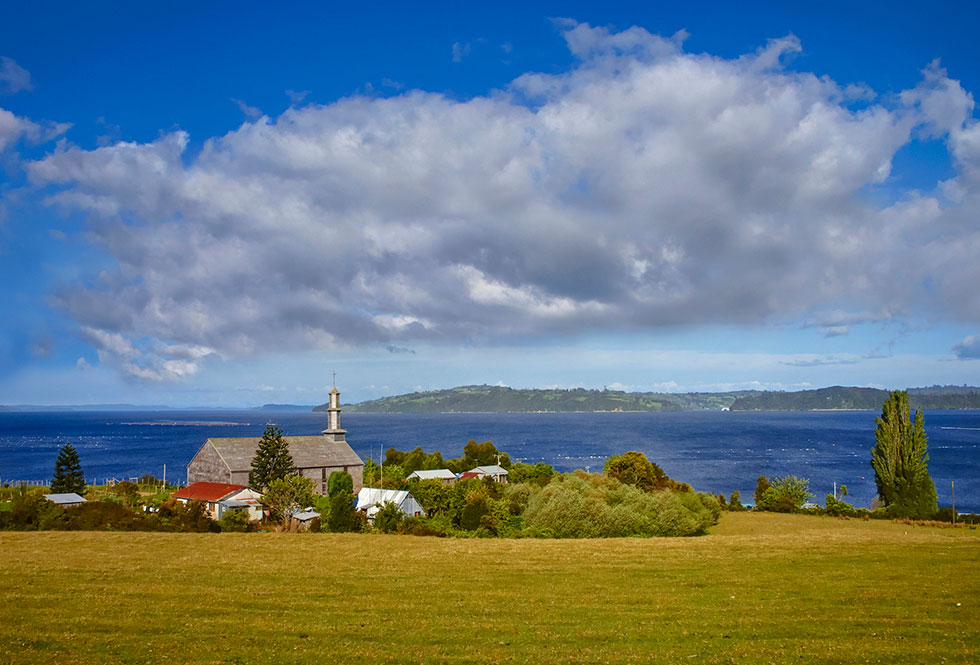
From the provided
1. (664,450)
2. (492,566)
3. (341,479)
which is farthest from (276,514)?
(664,450)

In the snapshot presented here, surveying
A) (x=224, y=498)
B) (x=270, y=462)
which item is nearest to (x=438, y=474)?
(x=270, y=462)

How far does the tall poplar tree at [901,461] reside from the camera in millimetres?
51156

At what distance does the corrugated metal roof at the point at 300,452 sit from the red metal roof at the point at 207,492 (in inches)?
231

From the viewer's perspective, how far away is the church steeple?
230ft

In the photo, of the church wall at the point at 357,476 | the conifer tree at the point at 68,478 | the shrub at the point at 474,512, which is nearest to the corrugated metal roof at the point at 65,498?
the conifer tree at the point at 68,478

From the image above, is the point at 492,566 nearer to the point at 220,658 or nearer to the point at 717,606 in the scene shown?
the point at 717,606

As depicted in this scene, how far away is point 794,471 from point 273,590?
103 meters

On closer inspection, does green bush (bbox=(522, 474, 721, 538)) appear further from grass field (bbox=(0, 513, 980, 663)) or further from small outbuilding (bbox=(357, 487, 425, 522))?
grass field (bbox=(0, 513, 980, 663))

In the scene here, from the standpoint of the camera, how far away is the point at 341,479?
5106cm

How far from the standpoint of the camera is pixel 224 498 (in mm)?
47375

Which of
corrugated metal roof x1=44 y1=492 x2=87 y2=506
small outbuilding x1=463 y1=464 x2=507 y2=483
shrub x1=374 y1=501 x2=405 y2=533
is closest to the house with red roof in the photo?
corrugated metal roof x1=44 y1=492 x2=87 y2=506

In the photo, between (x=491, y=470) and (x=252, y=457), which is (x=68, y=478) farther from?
(x=491, y=470)

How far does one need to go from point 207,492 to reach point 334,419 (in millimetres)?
22261

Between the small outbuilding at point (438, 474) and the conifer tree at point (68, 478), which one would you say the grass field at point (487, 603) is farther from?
the small outbuilding at point (438, 474)
